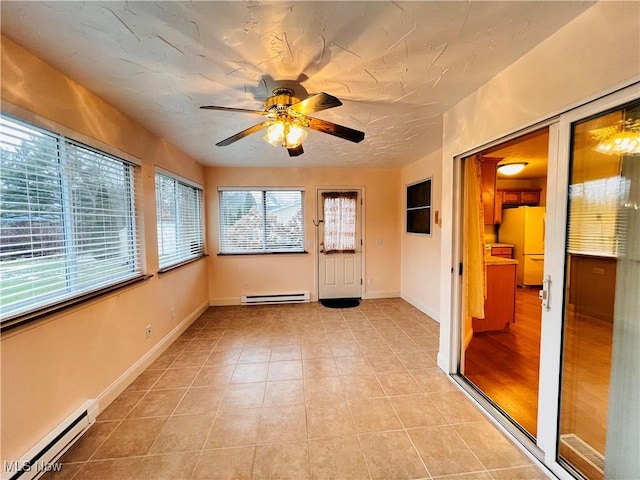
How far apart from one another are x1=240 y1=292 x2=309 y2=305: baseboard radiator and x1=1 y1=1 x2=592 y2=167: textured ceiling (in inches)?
118

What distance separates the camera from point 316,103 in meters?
1.50

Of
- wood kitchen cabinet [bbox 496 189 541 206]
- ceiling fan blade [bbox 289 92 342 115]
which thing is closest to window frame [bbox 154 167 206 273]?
ceiling fan blade [bbox 289 92 342 115]

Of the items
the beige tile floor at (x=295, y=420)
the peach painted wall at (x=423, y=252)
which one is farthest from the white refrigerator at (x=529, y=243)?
the beige tile floor at (x=295, y=420)

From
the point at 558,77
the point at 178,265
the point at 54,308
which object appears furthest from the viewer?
the point at 178,265

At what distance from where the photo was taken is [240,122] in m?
2.39

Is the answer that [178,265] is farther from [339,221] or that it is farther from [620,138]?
[620,138]

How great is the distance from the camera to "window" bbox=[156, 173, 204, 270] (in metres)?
2.98

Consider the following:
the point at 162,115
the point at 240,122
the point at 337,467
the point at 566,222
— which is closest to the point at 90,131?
the point at 162,115

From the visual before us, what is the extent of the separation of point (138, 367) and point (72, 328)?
0.87 m

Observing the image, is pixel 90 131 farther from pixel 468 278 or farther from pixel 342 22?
pixel 468 278

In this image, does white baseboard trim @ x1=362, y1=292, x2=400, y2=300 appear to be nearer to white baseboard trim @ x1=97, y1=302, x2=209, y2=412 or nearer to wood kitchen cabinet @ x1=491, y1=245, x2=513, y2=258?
wood kitchen cabinet @ x1=491, y1=245, x2=513, y2=258

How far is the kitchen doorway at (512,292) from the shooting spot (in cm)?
207

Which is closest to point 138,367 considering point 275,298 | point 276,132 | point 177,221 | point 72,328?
point 72,328

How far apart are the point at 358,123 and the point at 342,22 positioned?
1290mm
